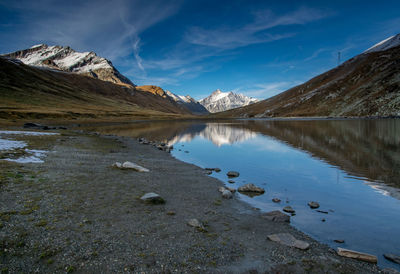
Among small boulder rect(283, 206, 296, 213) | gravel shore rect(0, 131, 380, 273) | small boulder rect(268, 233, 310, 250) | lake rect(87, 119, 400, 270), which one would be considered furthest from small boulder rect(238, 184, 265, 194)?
small boulder rect(268, 233, 310, 250)

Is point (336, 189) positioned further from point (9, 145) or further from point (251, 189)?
point (9, 145)

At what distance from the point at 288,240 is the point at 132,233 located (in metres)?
7.77

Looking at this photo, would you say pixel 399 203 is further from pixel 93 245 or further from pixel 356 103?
pixel 356 103

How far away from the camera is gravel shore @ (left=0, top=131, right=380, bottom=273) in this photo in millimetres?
8698

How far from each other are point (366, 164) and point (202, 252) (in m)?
28.8

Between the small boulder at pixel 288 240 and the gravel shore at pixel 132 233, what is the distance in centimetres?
26

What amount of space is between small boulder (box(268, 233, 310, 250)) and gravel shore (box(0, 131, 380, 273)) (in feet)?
0.84

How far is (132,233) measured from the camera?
10.9m

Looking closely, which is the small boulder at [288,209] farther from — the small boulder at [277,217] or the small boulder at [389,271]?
the small boulder at [389,271]

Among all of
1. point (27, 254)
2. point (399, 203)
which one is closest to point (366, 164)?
point (399, 203)

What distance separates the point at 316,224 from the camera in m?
13.6

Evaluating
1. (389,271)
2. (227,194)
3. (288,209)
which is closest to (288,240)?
(389,271)

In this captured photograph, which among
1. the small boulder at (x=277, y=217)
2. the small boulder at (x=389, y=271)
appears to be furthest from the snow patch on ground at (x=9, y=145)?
the small boulder at (x=389, y=271)

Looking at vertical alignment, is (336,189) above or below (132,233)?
below
